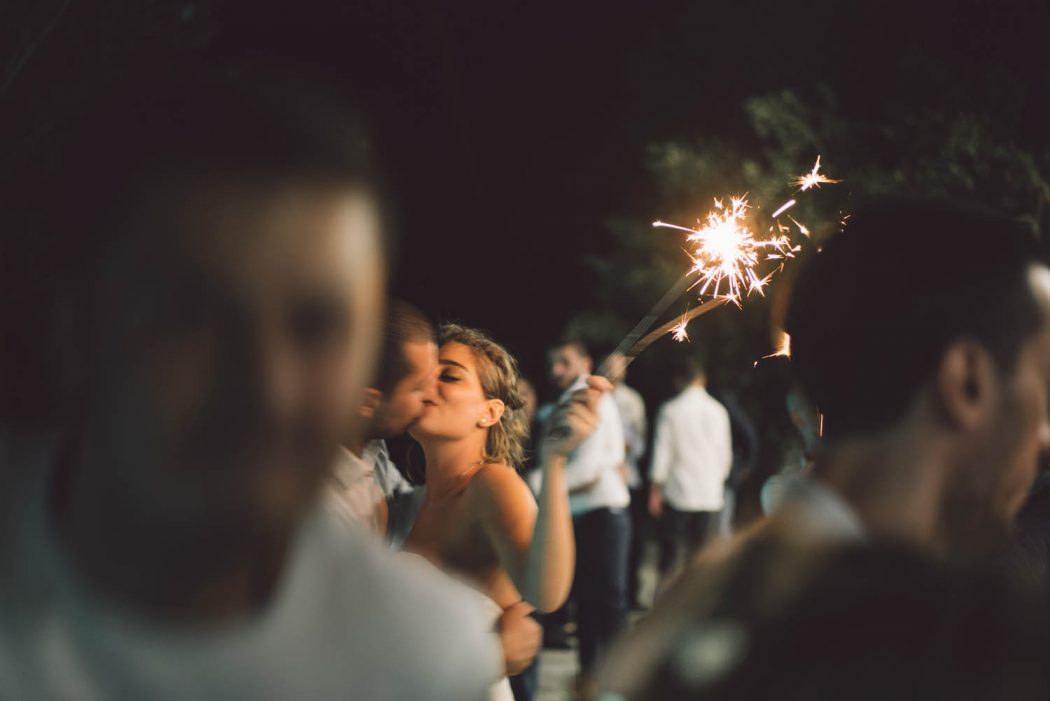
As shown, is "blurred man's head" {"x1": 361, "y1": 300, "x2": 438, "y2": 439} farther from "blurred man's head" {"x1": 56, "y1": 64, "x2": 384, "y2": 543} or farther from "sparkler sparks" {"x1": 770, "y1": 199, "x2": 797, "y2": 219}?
"blurred man's head" {"x1": 56, "y1": 64, "x2": 384, "y2": 543}

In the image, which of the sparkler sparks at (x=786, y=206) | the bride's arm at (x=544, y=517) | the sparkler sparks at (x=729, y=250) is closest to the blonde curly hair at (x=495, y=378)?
the bride's arm at (x=544, y=517)

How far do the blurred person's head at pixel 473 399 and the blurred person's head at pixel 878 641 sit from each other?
212cm

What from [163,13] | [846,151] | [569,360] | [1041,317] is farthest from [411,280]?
[1041,317]

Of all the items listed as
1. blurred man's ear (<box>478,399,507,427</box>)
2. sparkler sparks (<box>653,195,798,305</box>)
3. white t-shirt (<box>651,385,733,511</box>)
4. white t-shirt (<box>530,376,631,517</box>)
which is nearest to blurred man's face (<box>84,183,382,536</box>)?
sparkler sparks (<box>653,195,798,305</box>)

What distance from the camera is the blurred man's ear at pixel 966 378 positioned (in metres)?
1.32

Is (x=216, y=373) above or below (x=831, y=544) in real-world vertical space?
below

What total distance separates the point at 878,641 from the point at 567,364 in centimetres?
704

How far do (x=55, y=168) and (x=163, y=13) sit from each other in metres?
10.4

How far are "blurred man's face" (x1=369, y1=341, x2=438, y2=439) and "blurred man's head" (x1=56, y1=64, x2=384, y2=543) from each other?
2183 mm

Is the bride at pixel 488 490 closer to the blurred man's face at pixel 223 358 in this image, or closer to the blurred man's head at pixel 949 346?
the blurred man's head at pixel 949 346

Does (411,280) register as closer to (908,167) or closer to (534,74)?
(534,74)

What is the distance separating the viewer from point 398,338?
2914mm

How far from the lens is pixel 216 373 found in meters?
0.70

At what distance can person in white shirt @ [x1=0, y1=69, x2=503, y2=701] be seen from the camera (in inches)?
27.9
